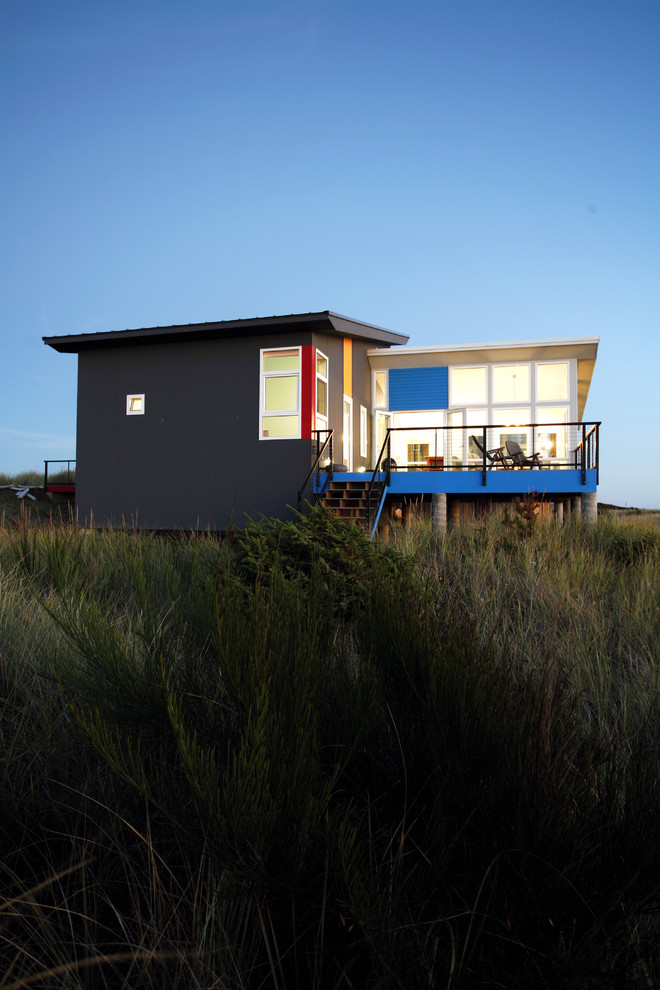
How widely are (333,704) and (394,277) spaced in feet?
259

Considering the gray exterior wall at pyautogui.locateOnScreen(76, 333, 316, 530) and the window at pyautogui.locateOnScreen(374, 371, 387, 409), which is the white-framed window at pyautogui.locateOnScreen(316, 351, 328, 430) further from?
the window at pyautogui.locateOnScreen(374, 371, 387, 409)

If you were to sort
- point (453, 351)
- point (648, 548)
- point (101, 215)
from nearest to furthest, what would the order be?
point (648, 548) → point (453, 351) → point (101, 215)

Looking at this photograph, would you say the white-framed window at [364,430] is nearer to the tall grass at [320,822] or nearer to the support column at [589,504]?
the support column at [589,504]

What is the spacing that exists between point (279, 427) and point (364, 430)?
372 centimetres

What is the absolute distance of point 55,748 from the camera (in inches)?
83.0

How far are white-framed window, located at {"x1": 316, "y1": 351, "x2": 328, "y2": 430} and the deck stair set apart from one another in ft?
4.58

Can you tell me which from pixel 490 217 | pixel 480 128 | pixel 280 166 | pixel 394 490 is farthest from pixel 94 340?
pixel 490 217

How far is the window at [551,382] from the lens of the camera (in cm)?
1471

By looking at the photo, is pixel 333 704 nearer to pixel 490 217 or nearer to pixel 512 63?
pixel 512 63

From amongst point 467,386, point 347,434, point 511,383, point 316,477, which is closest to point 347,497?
point 316,477

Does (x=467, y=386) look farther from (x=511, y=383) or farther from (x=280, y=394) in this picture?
(x=280, y=394)

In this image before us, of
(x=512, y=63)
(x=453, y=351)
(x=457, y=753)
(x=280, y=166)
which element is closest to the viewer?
(x=457, y=753)

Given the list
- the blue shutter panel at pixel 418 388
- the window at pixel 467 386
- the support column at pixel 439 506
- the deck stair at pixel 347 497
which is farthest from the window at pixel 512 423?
the deck stair at pixel 347 497

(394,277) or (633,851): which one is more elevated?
(394,277)
